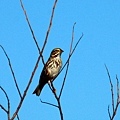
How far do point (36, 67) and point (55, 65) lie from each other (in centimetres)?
720

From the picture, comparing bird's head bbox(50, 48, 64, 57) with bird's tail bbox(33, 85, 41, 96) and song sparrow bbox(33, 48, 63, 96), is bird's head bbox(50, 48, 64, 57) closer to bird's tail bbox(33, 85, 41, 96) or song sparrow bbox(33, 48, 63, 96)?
song sparrow bbox(33, 48, 63, 96)

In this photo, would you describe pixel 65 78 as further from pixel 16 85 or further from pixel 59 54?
pixel 59 54

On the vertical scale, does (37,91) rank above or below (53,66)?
below

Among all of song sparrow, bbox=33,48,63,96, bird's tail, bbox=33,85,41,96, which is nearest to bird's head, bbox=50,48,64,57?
song sparrow, bbox=33,48,63,96

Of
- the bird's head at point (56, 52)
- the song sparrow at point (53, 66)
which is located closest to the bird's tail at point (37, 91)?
the song sparrow at point (53, 66)

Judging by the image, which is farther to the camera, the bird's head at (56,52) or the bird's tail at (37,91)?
the bird's head at (56,52)

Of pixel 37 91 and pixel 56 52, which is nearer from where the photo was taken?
pixel 37 91

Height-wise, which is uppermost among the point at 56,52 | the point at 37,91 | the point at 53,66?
the point at 56,52

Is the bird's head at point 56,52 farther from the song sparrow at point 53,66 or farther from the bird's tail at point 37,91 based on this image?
the bird's tail at point 37,91

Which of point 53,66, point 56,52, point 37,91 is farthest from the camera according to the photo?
point 56,52

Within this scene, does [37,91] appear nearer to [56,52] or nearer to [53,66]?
[53,66]

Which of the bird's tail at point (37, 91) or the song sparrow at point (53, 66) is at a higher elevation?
the song sparrow at point (53, 66)

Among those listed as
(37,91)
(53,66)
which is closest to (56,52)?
(53,66)

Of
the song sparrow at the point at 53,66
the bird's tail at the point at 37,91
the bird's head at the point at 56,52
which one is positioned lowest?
the bird's tail at the point at 37,91
